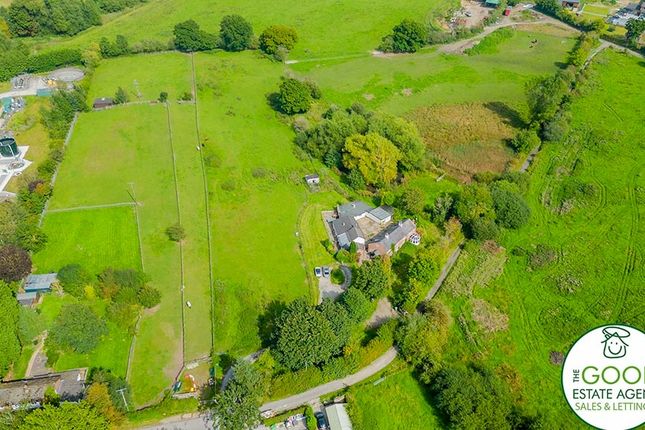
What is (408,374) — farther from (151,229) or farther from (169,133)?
(169,133)

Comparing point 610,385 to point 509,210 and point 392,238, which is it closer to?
point 509,210

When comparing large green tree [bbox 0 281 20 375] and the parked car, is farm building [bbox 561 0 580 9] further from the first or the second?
large green tree [bbox 0 281 20 375]

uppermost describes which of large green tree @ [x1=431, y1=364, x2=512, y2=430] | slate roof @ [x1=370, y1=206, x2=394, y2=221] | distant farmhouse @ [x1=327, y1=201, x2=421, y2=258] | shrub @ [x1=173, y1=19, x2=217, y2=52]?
shrub @ [x1=173, y1=19, x2=217, y2=52]

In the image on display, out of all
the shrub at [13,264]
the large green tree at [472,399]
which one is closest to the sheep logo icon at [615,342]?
the large green tree at [472,399]

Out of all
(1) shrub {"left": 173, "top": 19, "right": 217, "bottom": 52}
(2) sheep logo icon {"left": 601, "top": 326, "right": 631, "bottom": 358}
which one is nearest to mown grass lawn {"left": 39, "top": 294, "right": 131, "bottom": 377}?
(2) sheep logo icon {"left": 601, "top": 326, "right": 631, "bottom": 358}

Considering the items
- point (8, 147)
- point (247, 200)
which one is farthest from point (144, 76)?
point (247, 200)

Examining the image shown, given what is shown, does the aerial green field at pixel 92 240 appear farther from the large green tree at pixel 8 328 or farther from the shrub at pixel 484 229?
the shrub at pixel 484 229
